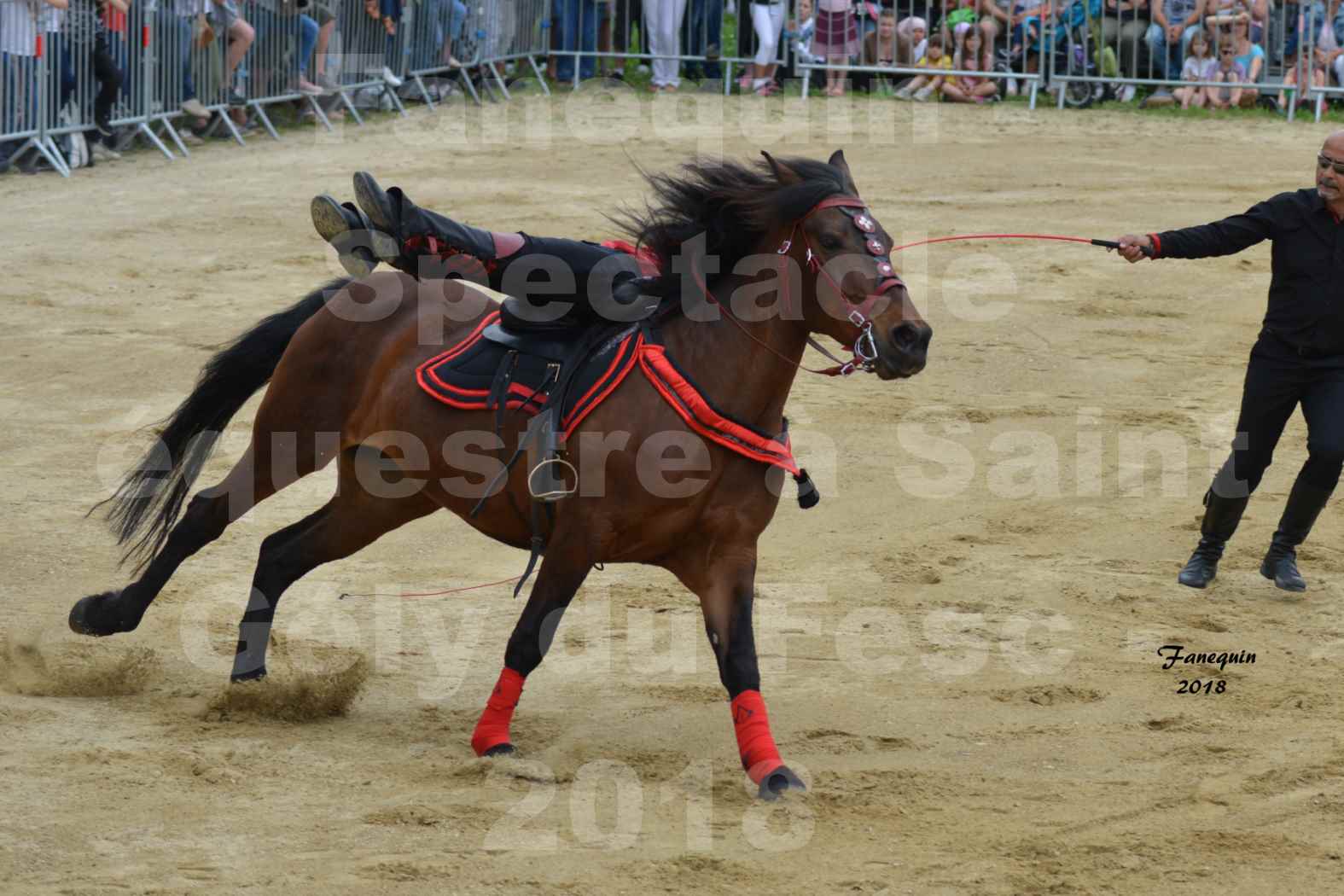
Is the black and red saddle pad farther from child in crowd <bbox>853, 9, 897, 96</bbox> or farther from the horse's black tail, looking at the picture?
child in crowd <bbox>853, 9, 897, 96</bbox>

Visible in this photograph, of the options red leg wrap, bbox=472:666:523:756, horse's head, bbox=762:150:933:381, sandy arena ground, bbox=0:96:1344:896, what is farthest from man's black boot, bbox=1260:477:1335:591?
red leg wrap, bbox=472:666:523:756

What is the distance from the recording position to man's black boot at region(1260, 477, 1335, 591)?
7.59m

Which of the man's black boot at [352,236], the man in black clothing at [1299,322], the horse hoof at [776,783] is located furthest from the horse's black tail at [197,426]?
the man in black clothing at [1299,322]

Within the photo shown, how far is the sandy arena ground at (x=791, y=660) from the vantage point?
500cm

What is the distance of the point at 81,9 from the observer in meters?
14.2

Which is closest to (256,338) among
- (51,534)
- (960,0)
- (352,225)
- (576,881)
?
(352,225)

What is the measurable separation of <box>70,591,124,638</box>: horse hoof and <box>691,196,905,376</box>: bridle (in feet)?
8.72

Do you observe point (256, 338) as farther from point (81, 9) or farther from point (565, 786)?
point (81, 9)

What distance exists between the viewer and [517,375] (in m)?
5.79

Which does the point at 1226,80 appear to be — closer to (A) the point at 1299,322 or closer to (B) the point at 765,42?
(B) the point at 765,42

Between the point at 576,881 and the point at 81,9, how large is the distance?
37.5 ft

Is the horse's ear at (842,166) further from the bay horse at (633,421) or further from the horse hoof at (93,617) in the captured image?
the horse hoof at (93,617)

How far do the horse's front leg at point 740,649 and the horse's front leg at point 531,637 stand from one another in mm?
418

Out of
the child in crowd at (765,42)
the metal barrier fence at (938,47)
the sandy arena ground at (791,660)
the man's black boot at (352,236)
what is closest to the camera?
the sandy arena ground at (791,660)
